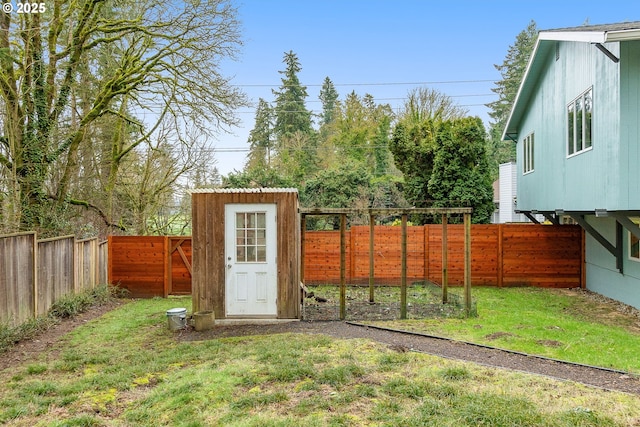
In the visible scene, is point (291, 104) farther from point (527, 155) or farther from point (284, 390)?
point (284, 390)

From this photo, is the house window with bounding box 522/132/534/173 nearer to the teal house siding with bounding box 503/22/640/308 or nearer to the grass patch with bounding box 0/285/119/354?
the teal house siding with bounding box 503/22/640/308

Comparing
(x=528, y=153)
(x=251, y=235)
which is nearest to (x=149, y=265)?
(x=251, y=235)

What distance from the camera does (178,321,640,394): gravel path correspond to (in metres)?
4.47

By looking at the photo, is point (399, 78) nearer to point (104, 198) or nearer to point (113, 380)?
point (104, 198)

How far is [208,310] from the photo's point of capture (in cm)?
751

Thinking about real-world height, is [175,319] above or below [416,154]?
below

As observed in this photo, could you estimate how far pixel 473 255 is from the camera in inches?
452

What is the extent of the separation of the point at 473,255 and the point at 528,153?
13.3ft

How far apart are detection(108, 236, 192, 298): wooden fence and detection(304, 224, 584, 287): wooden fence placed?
11.4 feet

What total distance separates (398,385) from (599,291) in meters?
8.53

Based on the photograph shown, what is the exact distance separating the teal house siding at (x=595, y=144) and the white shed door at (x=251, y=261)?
5908 millimetres

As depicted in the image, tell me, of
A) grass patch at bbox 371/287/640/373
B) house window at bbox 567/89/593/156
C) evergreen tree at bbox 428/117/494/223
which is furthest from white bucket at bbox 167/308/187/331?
evergreen tree at bbox 428/117/494/223

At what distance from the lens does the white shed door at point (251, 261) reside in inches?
Answer: 295

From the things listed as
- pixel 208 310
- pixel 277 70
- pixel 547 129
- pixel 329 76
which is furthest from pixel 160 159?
pixel 329 76
